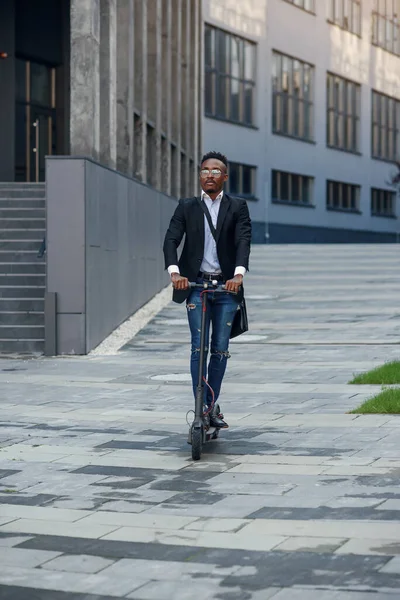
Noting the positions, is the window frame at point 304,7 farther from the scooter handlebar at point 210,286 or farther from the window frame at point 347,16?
the scooter handlebar at point 210,286

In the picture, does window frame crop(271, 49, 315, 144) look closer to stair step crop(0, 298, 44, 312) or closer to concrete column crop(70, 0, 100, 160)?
concrete column crop(70, 0, 100, 160)

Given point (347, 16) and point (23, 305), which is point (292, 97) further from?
point (23, 305)

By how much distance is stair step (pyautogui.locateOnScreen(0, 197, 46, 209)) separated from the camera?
68.3ft

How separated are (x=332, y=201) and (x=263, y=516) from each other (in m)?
55.4

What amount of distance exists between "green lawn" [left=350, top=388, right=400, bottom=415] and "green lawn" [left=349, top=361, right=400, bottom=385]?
1.59m

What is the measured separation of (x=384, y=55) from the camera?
2621 inches

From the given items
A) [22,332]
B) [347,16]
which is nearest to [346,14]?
[347,16]

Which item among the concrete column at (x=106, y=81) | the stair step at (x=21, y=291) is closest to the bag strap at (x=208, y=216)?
the stair step at (x=21, y=291)

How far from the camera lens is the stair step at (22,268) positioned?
18250mm

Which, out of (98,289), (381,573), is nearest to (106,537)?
(381,573)

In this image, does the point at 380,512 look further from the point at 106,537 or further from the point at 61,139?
the point at 61,139

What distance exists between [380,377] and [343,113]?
167 ft

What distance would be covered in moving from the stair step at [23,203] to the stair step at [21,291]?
338cm

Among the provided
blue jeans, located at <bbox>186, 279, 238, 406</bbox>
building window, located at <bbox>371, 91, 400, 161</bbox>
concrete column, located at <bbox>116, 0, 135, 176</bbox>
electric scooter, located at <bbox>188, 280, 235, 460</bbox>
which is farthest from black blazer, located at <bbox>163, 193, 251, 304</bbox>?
building window, located at <bbox>371, 91, 400, 161</bbox>
